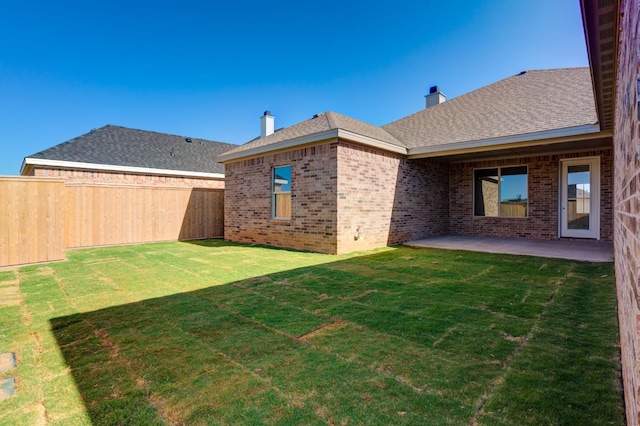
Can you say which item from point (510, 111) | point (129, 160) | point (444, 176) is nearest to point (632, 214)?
point (510, 111)

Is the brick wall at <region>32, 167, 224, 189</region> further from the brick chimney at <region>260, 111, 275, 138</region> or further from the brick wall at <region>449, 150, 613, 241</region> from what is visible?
the brick wall at <region>449, 150, 613, 241</region>

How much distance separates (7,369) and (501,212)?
11.8m

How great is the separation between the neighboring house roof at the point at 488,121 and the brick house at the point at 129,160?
413cm

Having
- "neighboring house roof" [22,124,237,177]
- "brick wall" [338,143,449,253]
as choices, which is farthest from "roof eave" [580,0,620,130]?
"neighboring house roof" [22,124,237,177]

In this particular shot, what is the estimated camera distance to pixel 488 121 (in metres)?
9.43

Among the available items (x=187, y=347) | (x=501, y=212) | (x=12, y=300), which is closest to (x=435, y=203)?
(x=501, y=212)

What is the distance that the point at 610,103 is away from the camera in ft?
16.3

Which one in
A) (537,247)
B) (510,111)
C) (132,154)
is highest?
(510,111)

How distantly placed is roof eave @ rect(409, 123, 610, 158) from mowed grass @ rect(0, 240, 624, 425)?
357cm

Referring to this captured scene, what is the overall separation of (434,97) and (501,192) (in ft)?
21.4

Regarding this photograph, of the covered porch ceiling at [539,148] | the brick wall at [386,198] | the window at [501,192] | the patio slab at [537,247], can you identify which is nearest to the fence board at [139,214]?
the brick wall at [386,198]

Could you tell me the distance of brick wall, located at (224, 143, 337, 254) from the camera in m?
7.75

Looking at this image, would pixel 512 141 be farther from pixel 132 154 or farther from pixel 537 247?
pixel 132 154

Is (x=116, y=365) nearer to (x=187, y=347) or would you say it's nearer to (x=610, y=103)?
(x=187, y=347)
